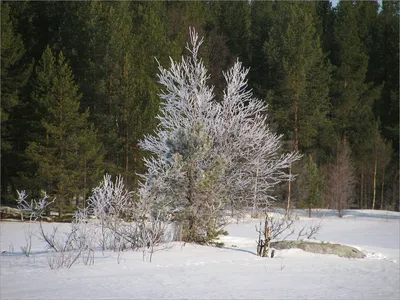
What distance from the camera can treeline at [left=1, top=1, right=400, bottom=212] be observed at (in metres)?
25.9

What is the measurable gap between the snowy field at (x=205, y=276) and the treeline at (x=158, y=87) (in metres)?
15.0

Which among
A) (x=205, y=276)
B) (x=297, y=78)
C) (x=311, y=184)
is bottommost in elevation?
(x=205, y=276)

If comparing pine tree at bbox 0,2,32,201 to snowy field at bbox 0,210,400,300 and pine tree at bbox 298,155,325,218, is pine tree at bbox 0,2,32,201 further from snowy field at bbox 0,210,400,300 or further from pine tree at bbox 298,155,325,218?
snowy field at bbox 0,210,400,300

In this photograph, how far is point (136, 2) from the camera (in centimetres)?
4062

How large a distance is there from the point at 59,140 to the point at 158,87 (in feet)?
25.6

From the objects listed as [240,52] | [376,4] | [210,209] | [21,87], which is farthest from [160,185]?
[376,4]

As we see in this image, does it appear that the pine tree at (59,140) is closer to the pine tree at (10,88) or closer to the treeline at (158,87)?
the treeline at (158,87)

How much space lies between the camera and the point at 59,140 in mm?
25266

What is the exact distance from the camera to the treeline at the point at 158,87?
25859mm

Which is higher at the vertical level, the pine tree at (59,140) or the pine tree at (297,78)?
the pine tree at (297,78)

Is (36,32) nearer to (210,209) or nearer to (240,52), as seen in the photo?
(240,52)

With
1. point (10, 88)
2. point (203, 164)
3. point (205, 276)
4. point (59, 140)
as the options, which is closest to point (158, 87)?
point (59, 140)

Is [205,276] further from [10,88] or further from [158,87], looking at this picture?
[10,88]

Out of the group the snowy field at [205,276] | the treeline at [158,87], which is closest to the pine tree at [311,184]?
A: the treeline at [158,87]
